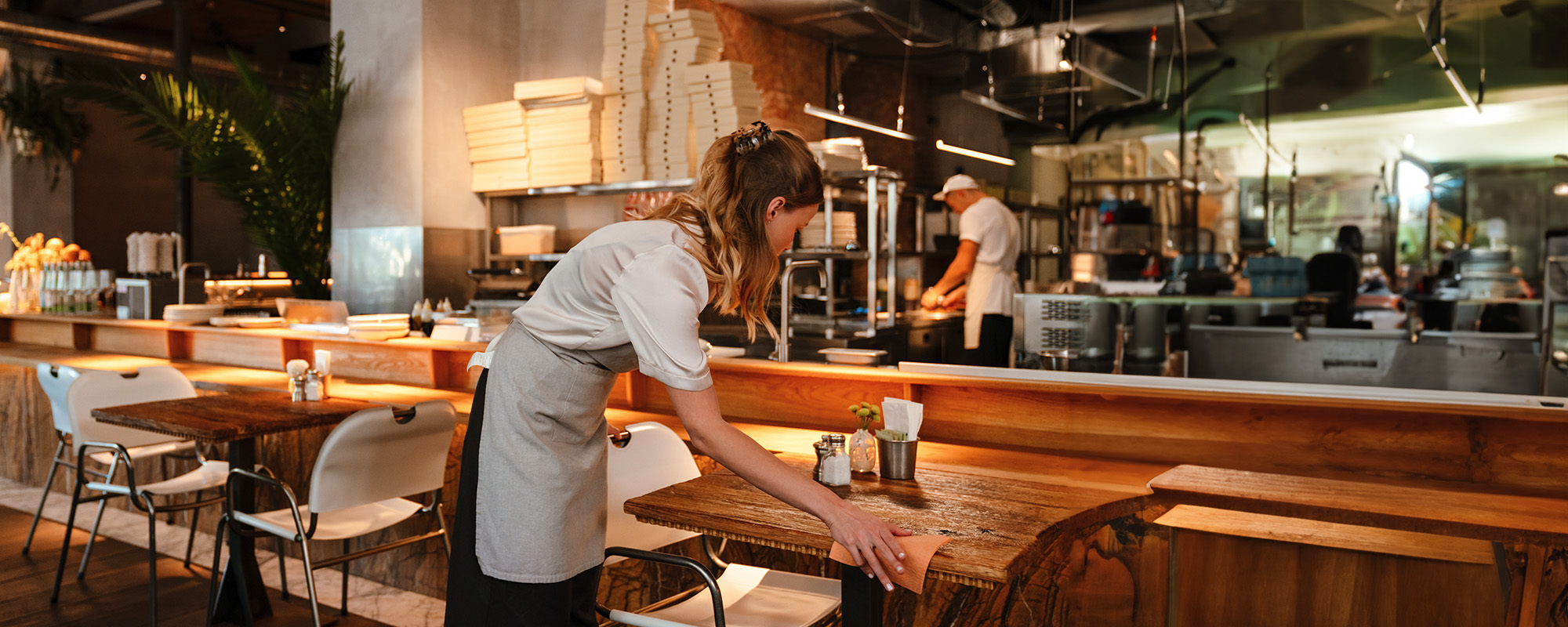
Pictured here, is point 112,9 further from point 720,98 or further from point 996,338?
point 996,338

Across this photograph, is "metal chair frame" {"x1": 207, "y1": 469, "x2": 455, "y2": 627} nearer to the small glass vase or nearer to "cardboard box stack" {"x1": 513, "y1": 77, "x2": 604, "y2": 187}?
the small glass vase

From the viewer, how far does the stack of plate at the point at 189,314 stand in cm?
539

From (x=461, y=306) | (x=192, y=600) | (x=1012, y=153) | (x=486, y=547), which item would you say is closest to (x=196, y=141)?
(x=461, y=306)

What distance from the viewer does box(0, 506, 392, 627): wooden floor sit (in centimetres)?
342

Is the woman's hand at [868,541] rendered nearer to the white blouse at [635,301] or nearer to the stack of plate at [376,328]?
the white blouse at [635,301]

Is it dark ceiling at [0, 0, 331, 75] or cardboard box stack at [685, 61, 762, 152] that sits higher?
dark ceiling at [0, 0, 331, 75]

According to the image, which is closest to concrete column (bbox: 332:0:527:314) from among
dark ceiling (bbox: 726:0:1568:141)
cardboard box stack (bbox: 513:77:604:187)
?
cardboard box stack (bbox: 513:77:604:187)

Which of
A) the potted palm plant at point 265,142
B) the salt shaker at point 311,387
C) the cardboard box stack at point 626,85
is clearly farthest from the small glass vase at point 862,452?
the potted palm plant at point 265,142

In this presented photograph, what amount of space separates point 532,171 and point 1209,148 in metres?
5.47

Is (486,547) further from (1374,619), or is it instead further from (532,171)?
(532,171)

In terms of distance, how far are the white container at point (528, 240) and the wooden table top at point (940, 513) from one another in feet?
14.5

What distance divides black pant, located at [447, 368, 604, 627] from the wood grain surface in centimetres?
130

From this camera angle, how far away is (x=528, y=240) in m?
6.20

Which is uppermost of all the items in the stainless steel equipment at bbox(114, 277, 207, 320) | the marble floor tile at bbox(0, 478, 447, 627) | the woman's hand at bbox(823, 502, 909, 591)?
the stainless steel equipment at bbox(114, 277, 207, 320)
